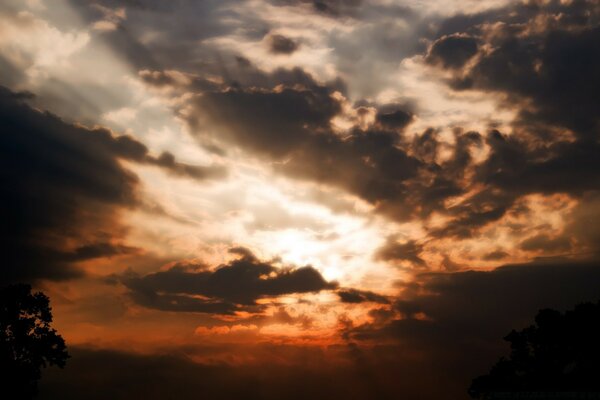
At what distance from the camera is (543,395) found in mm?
70125

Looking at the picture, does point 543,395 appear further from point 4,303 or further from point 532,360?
point 4,303

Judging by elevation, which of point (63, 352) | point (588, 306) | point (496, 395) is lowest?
point (496, 395)

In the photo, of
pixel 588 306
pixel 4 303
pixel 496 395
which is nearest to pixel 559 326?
pixel 588 306

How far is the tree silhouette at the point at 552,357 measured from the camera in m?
74.3

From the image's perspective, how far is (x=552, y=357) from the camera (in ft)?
261

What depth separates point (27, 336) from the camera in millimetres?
80375

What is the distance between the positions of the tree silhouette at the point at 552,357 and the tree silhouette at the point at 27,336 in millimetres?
55791

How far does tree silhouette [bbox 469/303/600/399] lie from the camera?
7431 centimetres

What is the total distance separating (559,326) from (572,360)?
4390 mm

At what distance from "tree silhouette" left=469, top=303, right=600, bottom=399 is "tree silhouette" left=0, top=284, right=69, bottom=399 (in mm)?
55791

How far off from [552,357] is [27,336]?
223 ft

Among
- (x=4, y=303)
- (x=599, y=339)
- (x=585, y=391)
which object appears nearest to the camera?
(x=585, y=391)

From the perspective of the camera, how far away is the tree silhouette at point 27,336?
7900 centimetres

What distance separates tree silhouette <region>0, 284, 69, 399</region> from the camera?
79000mm
